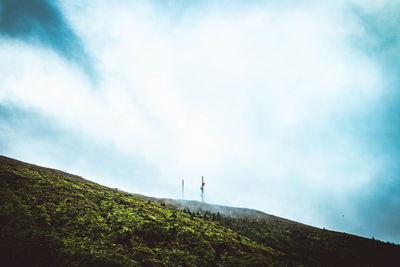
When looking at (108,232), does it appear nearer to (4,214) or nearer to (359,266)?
(4,214)

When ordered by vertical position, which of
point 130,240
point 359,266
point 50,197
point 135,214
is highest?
point 50,197

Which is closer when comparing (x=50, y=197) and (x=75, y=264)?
(x=75, y=264)

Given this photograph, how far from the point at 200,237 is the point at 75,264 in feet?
27.7

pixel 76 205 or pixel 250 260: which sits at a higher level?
pixel 76 205

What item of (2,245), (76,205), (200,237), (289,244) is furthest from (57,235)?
(289,244)

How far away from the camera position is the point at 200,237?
595 inches

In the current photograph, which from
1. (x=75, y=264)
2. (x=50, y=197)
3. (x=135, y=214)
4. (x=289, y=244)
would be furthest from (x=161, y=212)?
(x=289, y=244)

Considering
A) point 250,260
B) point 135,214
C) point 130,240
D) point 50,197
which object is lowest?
point 250,260

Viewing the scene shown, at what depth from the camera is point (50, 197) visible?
14.4m

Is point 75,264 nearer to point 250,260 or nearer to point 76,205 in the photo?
point 76,205

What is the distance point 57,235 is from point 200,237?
29.2 feet

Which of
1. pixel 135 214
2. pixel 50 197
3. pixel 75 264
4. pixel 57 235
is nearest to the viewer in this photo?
pixel 75 264

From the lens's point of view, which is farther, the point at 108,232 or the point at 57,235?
the point at 108,232

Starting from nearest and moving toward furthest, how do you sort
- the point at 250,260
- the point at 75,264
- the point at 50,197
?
1. the point at 75,264
2. the point at 250,260
3. the point at 50,197
